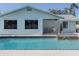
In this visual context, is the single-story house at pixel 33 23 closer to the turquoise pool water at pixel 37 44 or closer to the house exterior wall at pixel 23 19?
the house exterior wall at pixel 23 19

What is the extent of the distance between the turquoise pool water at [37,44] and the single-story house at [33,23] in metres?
0.33

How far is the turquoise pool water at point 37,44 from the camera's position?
6623mm

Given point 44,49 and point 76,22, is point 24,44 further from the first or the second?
point 76,22

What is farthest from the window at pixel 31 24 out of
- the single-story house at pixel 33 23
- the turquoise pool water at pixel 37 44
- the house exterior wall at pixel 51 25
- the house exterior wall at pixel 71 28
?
the house exterior wall at pixel 71 28

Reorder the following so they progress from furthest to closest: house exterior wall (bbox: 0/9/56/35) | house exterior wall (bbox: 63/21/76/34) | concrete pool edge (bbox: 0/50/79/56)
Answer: house exterior wall (bbox: 63/21/76/34) → house exterior wall (bbox: 0/9/56/35) → concrete pool edge (bbox: 0/50/79/56)

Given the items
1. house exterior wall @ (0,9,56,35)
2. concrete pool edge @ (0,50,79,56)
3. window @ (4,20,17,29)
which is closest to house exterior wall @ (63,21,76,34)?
house exterior wall @ (0,9,56,35)

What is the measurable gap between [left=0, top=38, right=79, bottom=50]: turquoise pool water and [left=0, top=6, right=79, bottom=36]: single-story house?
0.33 m

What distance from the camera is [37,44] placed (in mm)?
6953

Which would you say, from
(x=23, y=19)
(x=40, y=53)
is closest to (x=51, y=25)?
(x=23, y=19)

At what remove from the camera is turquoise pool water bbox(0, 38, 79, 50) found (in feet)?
21.7

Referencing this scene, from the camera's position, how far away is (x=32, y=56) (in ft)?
18.4

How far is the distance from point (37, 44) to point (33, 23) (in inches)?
27.9

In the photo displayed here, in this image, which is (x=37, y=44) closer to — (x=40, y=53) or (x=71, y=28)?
(x=40, y=53)

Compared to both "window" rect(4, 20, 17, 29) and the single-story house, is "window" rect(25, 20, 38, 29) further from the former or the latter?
"window" rect(4, 20, 17, 29)
